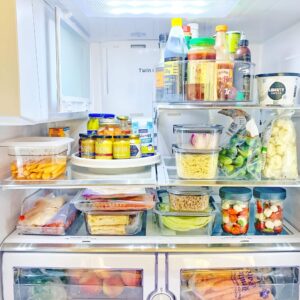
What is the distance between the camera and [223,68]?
1197 mm

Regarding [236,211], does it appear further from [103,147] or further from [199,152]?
[103,147]

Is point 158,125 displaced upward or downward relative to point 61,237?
upward

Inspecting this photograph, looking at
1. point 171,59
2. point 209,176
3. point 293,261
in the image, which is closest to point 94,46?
point 171,59

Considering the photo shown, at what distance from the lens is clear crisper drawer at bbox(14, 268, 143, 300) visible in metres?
1.30

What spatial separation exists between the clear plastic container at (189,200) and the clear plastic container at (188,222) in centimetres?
2

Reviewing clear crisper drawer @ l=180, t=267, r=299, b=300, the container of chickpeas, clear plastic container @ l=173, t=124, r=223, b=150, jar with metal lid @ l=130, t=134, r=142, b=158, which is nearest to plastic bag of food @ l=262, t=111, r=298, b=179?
clear plastic container @ l=173, t=124, r=223, b=150

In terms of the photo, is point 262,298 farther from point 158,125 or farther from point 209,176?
point 158,125

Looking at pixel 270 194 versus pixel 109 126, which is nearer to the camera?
pixel 270 194

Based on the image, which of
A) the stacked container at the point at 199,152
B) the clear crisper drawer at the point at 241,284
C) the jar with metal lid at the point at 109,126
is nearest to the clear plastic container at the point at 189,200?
the stacked container at the point at 199,152

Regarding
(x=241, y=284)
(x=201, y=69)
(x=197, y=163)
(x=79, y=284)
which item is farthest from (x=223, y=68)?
(x=79, y=284)

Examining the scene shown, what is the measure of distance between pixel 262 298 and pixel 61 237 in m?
0.80

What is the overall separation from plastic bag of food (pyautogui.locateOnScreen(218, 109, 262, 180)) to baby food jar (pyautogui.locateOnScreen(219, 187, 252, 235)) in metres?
0.09

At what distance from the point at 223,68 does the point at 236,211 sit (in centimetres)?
55

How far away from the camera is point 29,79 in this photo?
1.03 metres
